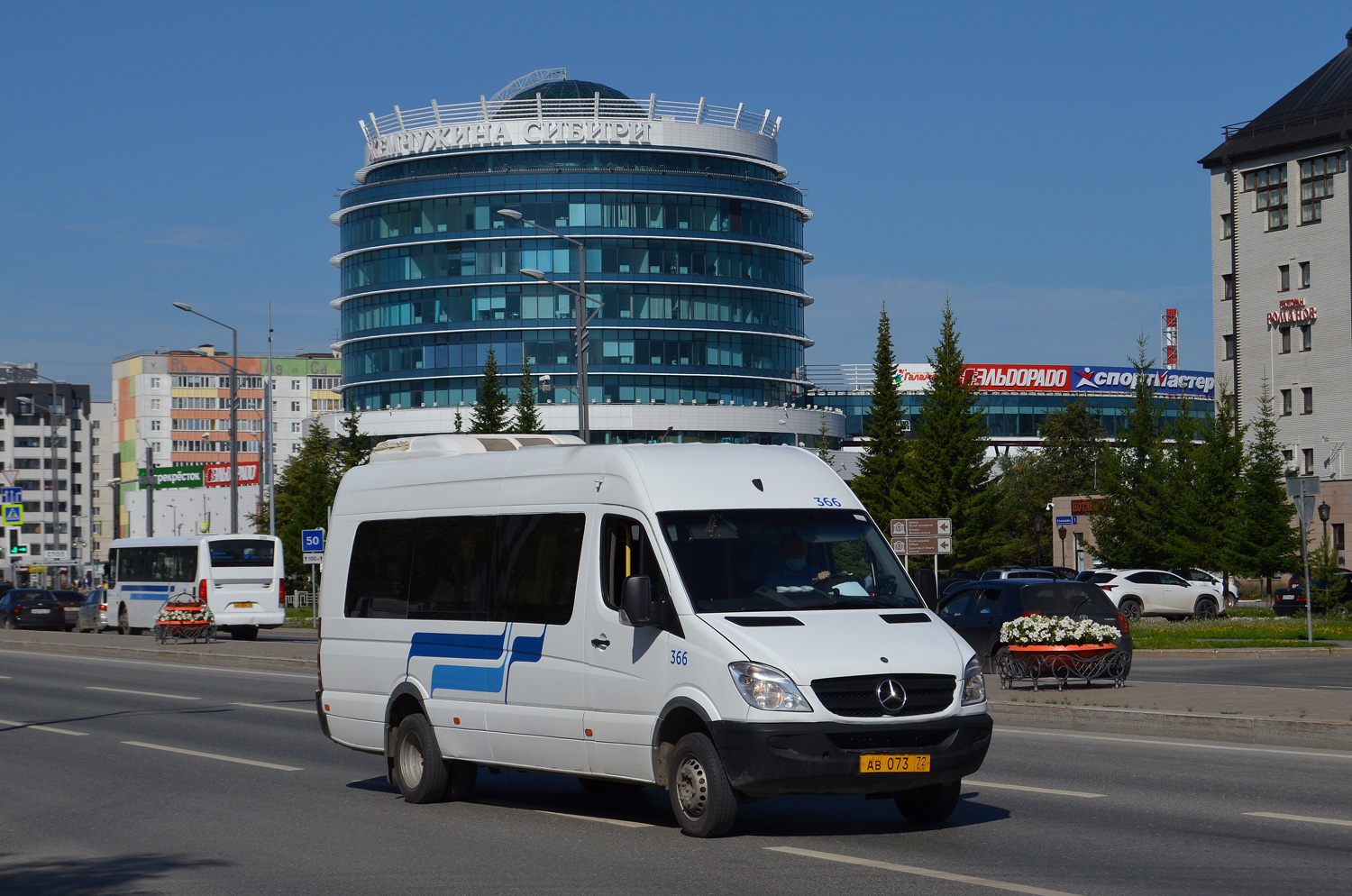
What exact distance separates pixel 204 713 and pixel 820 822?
39.7 ft

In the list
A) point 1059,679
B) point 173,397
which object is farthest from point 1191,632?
point 173,397

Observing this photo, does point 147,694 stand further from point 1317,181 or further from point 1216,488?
point 1317,181

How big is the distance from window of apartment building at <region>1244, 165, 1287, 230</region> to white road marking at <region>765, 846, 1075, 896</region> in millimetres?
72206

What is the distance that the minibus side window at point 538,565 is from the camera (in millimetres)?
10734

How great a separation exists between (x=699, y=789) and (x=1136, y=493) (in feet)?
183

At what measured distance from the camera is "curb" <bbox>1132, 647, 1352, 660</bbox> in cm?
3066

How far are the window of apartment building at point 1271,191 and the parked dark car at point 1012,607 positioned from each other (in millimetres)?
55154

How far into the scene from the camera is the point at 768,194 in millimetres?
109625

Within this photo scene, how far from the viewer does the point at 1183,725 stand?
16172 millimetres

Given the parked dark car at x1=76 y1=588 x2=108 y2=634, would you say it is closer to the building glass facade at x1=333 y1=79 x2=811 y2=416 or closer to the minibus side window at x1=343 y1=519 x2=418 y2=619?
the minibus side window at x1=343 y1=519 x2=418 y2=619

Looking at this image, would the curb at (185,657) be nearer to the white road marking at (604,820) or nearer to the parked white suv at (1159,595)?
the white road marking at (604,820)

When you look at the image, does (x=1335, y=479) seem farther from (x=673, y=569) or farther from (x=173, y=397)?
(x=173, y=397)

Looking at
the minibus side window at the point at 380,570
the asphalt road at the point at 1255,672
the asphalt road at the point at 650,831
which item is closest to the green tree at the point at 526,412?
the asphalt road at the point at 1255,672

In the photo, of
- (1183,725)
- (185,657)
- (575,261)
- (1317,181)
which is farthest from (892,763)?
(575,261)
